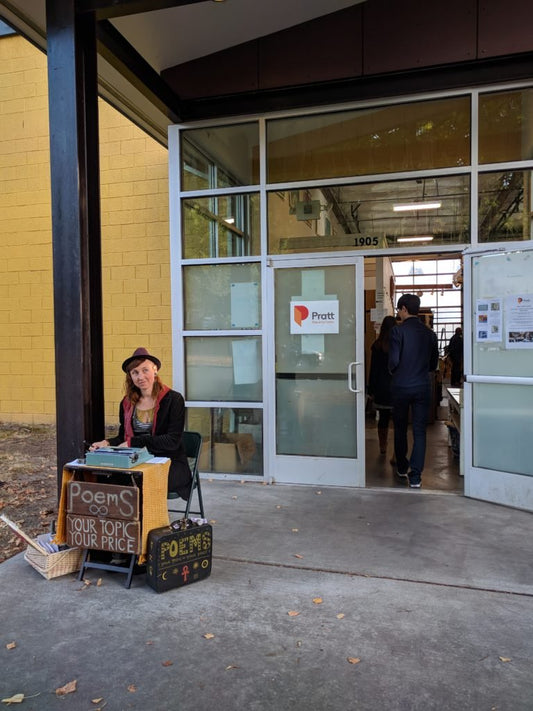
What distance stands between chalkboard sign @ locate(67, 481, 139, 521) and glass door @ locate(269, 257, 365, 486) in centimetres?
241

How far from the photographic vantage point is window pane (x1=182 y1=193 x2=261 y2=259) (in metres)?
5.41

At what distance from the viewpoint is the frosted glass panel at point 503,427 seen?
4.52 meters

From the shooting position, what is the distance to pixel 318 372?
527cm

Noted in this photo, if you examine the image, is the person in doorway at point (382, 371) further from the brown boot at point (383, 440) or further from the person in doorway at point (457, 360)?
the person in doorway at point (457, 360)

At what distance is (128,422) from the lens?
12.1 ft

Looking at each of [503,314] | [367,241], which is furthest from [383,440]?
[367,241]

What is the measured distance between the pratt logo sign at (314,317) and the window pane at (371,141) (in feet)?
4.02

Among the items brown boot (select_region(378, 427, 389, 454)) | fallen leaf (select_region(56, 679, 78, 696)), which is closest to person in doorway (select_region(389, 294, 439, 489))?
brown boot (select_region(378, 427, 389, 454))

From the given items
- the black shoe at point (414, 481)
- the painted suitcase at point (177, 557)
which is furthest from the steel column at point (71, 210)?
the black shoe at point (414, 481)

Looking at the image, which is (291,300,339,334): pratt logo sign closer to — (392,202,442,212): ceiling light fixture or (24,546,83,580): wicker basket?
(392,202,442,212): ceiling light fixture

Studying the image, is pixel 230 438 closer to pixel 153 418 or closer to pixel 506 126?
pixel 153 418

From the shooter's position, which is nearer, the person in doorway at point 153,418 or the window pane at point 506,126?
the person in doorway at point 153,418

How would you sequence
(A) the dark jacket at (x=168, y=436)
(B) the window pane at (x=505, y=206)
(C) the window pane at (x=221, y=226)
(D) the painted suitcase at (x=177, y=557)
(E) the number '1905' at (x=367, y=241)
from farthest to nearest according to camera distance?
1. (C) the window pane at (x=221, y=226)
2. (E) the number '1905' at (x=367, y=241)
3. (B) the window pane at (x=505, y=206)
4. (A) the dark jacket at (x=168, y=436)
5. (D) the painted suitcase at (x=177, y=557)

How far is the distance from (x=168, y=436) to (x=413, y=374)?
2.61 meters
